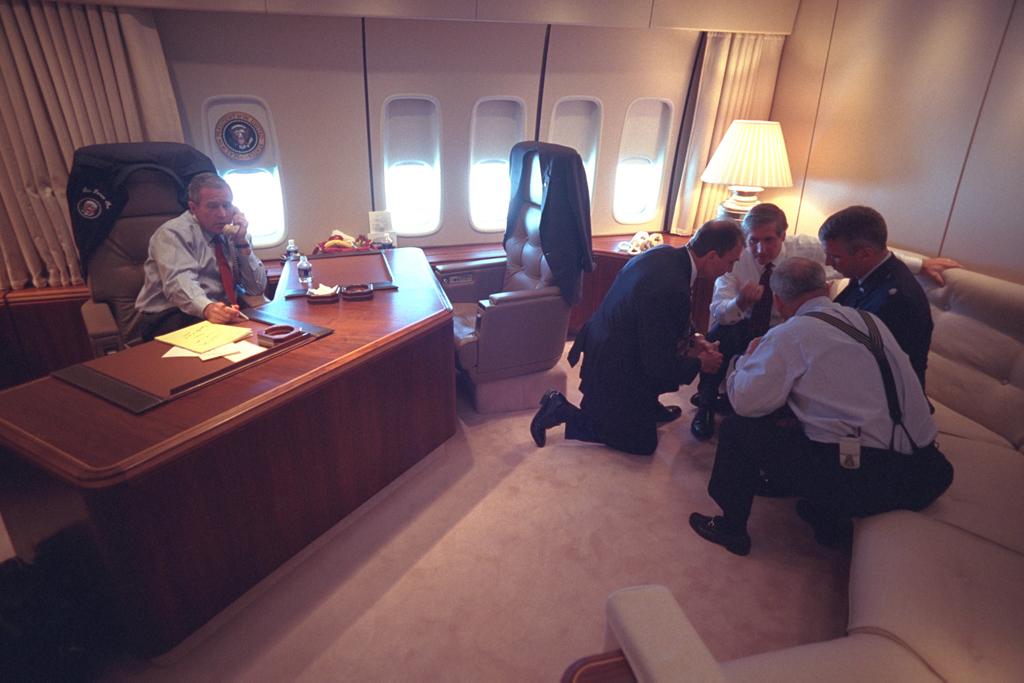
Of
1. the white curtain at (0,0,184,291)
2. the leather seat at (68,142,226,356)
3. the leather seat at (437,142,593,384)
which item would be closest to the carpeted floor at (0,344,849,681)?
the leather seat at (437,142,593,384)

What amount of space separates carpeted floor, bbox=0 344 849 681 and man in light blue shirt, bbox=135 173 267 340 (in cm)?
118

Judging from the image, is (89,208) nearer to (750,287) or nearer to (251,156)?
(251,156)

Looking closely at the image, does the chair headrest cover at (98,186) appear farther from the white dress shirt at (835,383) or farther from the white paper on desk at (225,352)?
the white dress shirt at (835,383)

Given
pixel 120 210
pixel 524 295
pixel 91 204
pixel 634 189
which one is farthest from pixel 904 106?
pixel 91 204

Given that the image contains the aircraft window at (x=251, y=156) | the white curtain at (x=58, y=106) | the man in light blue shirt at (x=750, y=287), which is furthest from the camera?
the aircraft window at (x=251, y=156)

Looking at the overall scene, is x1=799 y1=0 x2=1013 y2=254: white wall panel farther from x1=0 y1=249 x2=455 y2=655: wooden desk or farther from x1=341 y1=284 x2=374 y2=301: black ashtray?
x1=341 y1=284 x2=374 y2=301: black ashtray

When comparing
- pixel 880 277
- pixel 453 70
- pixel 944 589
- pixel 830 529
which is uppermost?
pixel 453 70

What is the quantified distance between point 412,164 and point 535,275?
144cm

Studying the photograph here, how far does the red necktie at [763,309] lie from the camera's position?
287 centimetres

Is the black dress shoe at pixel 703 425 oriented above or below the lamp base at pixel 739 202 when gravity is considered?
below

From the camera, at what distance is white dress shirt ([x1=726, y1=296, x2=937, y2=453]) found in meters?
1.84

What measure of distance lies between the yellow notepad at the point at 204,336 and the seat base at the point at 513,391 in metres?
1.42

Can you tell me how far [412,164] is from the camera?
13.0 ft

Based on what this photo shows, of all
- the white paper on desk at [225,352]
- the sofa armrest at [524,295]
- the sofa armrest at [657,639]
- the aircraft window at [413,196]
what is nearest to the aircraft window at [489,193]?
the aircraft window at [413,196]
